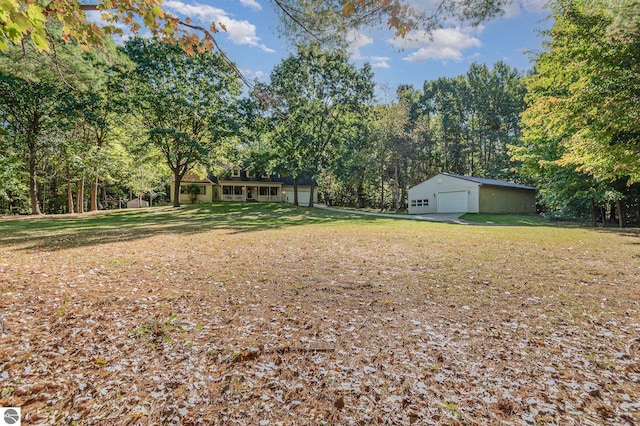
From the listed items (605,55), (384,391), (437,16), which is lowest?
(384,391)

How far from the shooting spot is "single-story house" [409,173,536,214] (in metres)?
26.3

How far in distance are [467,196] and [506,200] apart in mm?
5075

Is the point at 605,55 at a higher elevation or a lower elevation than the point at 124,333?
higher

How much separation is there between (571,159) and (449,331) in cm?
1209

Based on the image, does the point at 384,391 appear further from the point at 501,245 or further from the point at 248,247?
the point at 501,245

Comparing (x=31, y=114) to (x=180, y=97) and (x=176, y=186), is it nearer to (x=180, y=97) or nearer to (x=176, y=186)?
(x=180, y=97)

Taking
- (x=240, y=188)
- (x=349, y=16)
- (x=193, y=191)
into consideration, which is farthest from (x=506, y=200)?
(x=193, y=191)

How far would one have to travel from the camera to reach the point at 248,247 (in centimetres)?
933

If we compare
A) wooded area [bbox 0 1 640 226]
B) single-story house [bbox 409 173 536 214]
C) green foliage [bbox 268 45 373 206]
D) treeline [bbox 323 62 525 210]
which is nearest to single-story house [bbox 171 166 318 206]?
treeline [bbox 323 62 525 210]

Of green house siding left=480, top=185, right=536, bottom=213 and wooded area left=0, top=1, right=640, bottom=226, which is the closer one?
wooded area left=0, top=1, right=640, bottom=226

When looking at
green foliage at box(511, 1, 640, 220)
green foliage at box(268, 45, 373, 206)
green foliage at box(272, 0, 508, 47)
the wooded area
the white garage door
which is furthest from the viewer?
the white garage door

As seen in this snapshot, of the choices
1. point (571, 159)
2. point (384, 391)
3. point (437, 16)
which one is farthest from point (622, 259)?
point (384, 391)

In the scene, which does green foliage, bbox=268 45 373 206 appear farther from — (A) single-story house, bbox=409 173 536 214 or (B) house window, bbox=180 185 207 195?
(B) house window, bbox=180 185 207 195

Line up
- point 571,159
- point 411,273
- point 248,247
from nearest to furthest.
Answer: point 411,273, point 248,247, point 571,159
